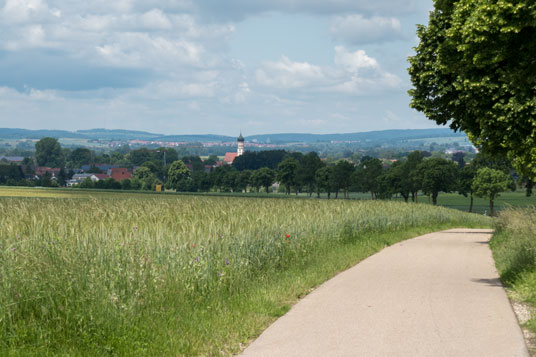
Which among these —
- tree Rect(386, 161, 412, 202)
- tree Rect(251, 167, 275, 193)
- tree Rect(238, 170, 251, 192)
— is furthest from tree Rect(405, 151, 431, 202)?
tree Rect(238, 170, 251, 192)

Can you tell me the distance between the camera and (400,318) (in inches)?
387

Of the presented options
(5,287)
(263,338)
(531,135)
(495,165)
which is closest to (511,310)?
(263,338)

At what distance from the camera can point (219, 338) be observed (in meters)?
8.30

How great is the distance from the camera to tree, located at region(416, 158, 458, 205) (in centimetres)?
11350

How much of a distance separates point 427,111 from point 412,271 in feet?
33.5

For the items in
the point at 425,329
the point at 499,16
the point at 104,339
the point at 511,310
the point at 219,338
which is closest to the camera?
the point at 104,339

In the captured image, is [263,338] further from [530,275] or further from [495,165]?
[495,165]

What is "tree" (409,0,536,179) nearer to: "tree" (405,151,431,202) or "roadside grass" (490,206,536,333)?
"roadside grass" (490,206,536,333)

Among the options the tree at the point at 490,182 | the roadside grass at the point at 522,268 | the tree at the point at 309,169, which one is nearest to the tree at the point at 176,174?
the tree at the point at 309,169

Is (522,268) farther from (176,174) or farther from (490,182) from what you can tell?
(176,174)

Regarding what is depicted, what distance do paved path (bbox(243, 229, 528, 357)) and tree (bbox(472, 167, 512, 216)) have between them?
333ft

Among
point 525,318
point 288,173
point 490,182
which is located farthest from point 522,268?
point 288,173

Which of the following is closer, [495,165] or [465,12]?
[465,12]

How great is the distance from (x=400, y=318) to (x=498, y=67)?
8.08 m
